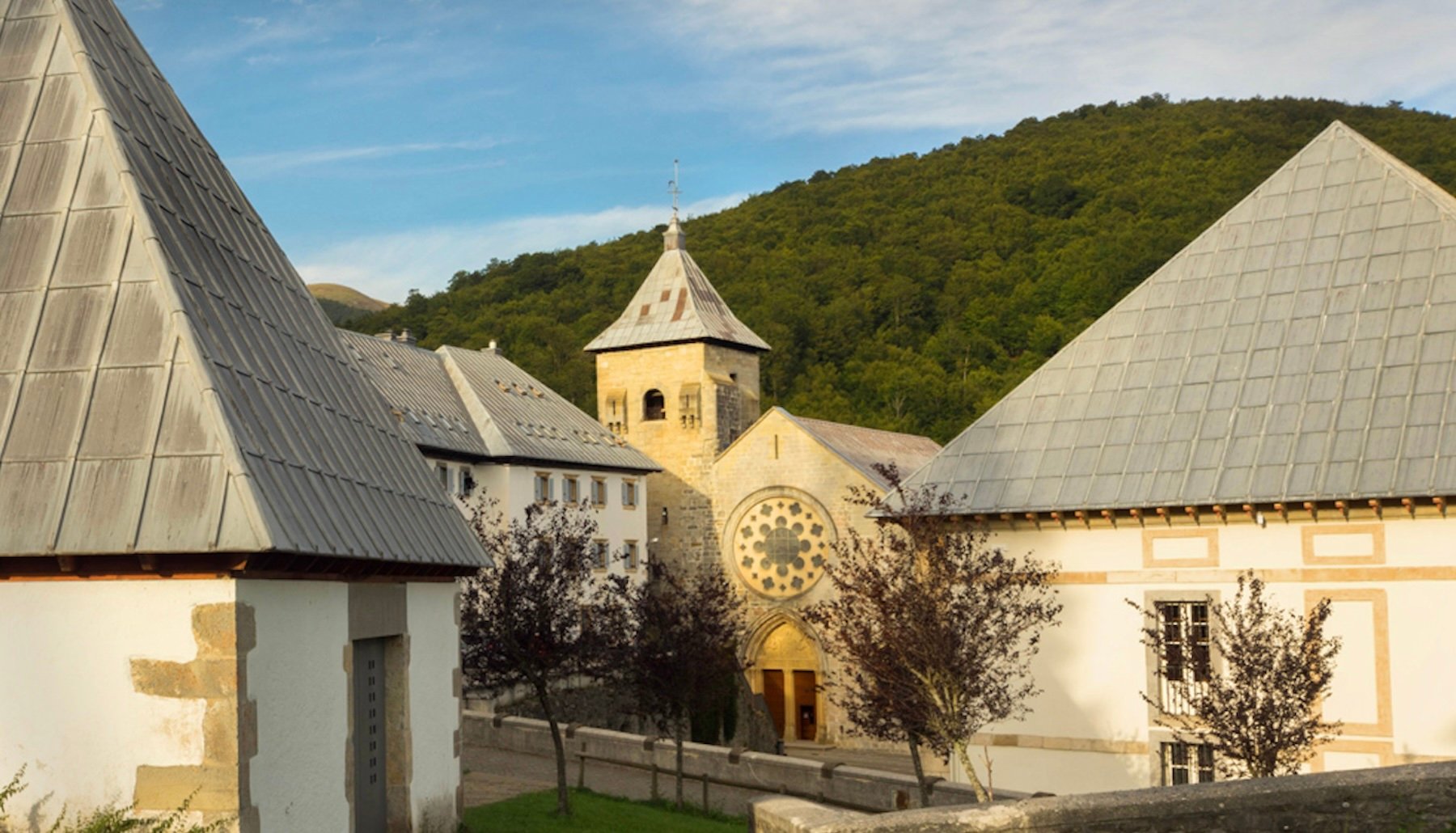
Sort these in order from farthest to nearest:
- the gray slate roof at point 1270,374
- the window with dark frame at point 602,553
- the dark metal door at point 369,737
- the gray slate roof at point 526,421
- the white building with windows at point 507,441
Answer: the window with dark frame at point 602,553, the gray slate roof at point 526,421, the white building with windows at point 507,441, the gray slate roof at point 1270,374, the dark metal door at point 369,737

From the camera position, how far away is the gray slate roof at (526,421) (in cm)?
4116

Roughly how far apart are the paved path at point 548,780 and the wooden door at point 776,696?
17.6m

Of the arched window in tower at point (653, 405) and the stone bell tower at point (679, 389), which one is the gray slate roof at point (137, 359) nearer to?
the stone bell tower at point (679, 389)

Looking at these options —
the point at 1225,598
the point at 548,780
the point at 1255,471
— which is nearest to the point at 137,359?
the point at 1225,598

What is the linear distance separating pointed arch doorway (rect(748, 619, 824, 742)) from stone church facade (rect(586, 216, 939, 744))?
36 millimetres

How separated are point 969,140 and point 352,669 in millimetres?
91254

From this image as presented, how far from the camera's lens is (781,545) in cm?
4659

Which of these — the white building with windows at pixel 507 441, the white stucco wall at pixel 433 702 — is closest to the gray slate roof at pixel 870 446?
the white building with windows at pixel 507 441

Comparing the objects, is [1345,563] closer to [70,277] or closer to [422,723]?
[422,723]

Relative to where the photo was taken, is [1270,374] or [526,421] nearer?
[1270,374]

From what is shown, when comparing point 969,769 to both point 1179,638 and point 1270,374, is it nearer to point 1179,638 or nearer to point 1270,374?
point 1179,638

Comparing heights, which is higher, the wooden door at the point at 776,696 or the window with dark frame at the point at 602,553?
the window with dark frame at the point at 602,553

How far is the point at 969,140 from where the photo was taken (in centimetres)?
9894

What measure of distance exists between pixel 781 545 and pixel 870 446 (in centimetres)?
520
